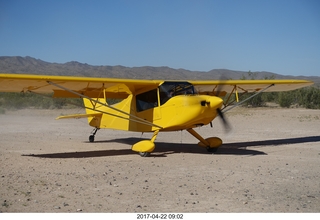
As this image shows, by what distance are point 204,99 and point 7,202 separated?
688 cm

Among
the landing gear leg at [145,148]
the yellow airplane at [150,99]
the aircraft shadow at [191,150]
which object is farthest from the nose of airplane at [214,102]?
the landing gear leg at [145,148]

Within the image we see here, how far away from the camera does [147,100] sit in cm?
1327

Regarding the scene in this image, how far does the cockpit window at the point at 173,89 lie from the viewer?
1238 centimetres

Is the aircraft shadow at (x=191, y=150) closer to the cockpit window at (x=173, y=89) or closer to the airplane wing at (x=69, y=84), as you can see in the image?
the cockpit window at (x=173, y=89)

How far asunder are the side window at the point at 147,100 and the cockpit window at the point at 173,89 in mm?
364

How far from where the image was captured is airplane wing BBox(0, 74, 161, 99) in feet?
36.6

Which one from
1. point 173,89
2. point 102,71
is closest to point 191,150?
point 173,89

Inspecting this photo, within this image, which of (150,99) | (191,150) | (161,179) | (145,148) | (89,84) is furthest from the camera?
(191,150)

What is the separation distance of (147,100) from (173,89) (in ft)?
4.01

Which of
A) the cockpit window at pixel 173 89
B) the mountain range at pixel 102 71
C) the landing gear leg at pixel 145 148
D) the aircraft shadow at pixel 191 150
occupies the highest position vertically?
the mountain range at pixel 102 71

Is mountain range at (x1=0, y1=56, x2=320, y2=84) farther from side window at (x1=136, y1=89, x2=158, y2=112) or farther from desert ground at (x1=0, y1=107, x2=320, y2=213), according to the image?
desert ground at (x1=0, y1=107, x2=320, y2=213)

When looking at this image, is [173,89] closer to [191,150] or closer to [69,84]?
[191,150]

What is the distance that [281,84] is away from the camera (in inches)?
620
